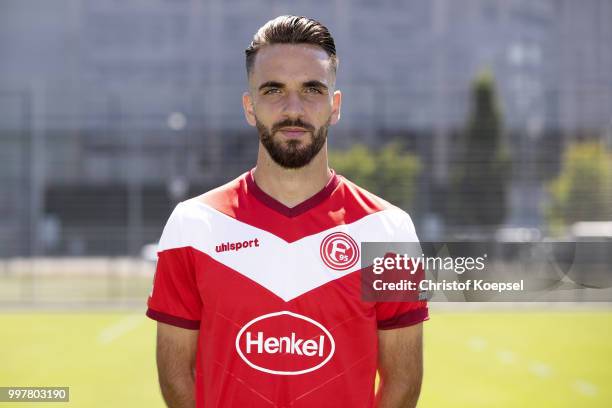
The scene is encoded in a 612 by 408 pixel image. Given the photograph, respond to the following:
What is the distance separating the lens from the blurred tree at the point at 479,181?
17.2m

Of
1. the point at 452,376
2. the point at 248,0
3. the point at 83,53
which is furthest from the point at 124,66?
the point at 452,376

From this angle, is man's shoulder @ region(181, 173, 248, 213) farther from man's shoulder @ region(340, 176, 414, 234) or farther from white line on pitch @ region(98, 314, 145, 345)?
white line on pitch @ region(98, 314, 145, 345)

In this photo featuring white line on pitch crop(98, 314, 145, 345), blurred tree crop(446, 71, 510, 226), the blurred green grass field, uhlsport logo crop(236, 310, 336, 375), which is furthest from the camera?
blurred tree crop(446, 71, 510, 226)

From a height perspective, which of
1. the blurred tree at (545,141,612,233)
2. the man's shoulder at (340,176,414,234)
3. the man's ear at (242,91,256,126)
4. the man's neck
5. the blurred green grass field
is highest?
the man's ear at (242,91,256,126)

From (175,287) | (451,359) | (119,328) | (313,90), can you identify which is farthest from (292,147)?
(119,328)

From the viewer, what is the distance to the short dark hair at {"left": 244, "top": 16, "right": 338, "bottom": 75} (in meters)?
2.36

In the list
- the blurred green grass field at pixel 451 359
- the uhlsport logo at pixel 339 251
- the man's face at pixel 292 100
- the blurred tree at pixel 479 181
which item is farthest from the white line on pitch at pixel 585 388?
the blurred tree at pixel 479 181

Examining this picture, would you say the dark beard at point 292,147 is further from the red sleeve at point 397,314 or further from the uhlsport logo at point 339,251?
the red sleeve at point 397,314

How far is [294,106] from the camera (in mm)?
2322

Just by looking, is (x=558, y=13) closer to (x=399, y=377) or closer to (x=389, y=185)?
(x=389, y=185)

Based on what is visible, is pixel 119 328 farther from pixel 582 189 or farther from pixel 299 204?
pixel 299 204

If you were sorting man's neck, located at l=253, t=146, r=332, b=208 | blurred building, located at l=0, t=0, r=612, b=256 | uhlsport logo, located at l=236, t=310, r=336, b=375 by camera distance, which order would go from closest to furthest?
uhlsport logo, located at l=236, t=310, r=336, b=375, man's neck, located at l=253, t=146, r=332, b=208, blurred building, located at l=0, t=0, r=612, b=256

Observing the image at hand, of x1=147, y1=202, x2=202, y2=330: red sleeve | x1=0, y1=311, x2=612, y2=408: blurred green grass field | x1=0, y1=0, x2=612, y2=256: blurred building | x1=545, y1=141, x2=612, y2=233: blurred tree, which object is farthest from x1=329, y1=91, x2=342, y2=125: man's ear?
x1=545, y1=141, x2=612, y2=233: blurred tree

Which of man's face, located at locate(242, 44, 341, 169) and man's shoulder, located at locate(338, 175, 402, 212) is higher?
man's face, located at locate(242, 44, 341, 169)
